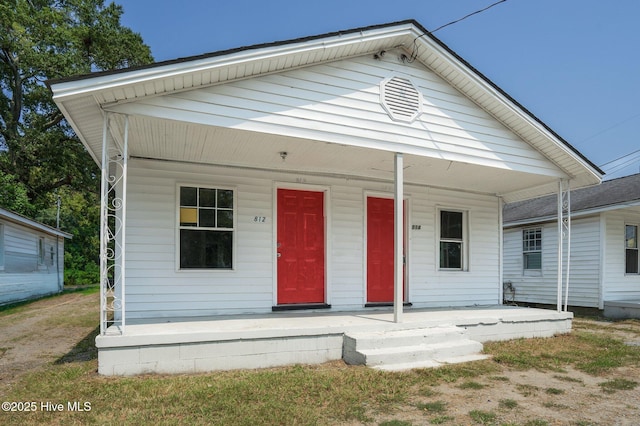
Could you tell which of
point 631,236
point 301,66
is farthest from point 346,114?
point 631,236

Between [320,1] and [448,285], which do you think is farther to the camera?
[448,285]

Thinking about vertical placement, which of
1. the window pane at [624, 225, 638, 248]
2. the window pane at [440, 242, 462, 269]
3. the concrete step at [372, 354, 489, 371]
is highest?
the window pane at [624, 225, 638, 248]

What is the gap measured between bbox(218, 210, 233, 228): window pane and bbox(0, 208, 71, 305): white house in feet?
31.7

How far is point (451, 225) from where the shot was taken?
928 centimetres

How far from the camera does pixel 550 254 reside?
13.0 m

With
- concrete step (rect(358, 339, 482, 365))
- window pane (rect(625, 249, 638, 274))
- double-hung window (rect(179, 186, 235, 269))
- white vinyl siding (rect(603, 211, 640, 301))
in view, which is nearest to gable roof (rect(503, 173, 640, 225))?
white vinyl siding (rect(603, 211, 640, 301))

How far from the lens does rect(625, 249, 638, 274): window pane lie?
1217cm

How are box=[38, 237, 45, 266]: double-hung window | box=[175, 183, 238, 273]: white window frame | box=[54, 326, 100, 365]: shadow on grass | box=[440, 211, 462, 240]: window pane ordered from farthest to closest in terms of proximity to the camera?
1. box=[38, 237, 45, 266]: double-hung window
2. box=[440, 211, 462, 240]: window pane
3. box=[175, 183, 238, 273]: white window frame
4. box=[54, 326, 100, 365]: shadow on grass

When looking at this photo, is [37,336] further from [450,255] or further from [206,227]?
[450,255]

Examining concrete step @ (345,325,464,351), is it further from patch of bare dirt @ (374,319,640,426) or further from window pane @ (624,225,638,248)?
window pane @ (624,225,638,248)

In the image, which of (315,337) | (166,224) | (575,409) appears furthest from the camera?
(166,224)

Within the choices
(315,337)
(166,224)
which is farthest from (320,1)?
(315,337)

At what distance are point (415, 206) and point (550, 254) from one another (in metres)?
6.83

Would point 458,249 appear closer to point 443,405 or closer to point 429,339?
point 429,339
